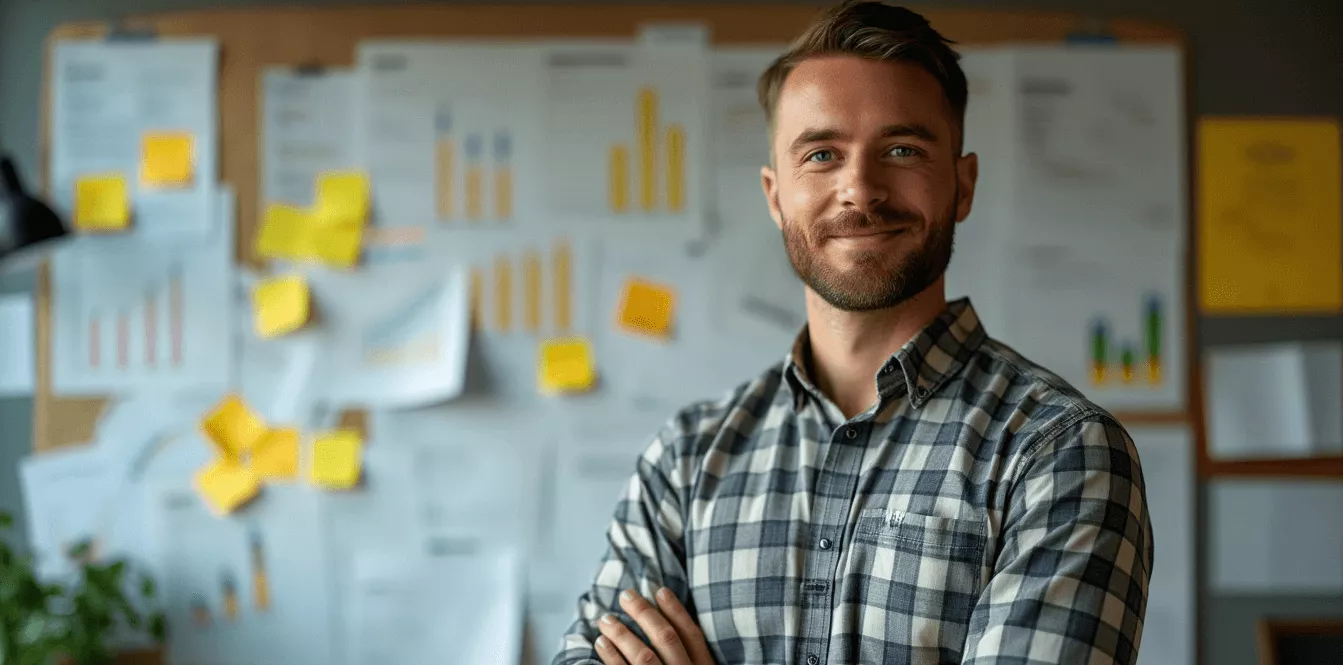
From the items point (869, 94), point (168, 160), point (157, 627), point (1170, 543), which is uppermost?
point (168, 160)

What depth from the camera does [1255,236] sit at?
1.93 m

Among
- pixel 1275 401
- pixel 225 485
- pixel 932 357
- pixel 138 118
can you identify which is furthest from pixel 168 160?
pixel 1275 401

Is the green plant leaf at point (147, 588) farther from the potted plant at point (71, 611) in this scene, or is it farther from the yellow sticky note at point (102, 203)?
the yellow sticky note at point (102, 203)

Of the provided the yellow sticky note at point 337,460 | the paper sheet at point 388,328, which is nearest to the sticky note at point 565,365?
the paper sheet at point 388,328

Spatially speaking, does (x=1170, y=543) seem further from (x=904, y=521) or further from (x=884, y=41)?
(x=884, y=41)

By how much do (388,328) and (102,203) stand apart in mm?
648

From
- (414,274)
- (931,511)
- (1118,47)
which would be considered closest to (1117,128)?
(1118,47)

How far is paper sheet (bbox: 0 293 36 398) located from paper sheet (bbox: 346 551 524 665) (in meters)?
0.80

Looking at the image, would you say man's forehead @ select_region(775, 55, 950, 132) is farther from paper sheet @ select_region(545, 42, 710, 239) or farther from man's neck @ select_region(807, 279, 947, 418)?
paper sheet @ select_region(545, 42, 710, 239)

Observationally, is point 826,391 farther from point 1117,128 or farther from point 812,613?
point 1117,128

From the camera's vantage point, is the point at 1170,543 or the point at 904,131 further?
the point at 1170,543

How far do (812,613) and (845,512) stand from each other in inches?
4.2

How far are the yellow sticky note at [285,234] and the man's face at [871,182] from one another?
122cm

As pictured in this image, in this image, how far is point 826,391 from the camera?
114 cm
